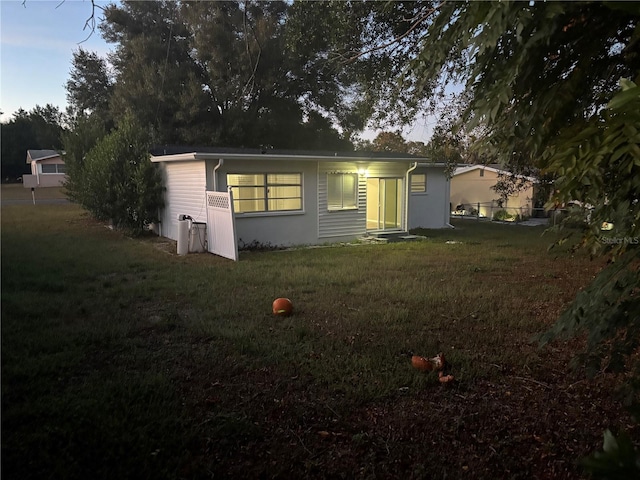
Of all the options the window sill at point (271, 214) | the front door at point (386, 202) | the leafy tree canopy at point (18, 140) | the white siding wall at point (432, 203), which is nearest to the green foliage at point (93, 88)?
the window sill at point (271, 214)

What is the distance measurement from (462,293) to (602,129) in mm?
5648

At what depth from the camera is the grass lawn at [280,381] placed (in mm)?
2824

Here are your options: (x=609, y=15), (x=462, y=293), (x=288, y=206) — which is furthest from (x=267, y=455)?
(x=288, y=206)

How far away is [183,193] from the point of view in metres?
12.8

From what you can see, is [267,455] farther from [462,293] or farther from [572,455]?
[462,293]

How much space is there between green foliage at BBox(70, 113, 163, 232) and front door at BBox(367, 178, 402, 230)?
6.84 metres

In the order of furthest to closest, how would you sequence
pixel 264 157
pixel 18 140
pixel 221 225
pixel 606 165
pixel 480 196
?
pixel 480 196 < pixel 264 157 < pixel 221 225 < pixel 606 165 < pixel 18 140

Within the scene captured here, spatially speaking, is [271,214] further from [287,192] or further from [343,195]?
[343,195]

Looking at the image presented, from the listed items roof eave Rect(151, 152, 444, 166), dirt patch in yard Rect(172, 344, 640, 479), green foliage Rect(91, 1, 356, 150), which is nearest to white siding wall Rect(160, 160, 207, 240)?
roof eave Rect(151, 152, 444, 166)

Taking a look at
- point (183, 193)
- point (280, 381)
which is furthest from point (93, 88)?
point (280, 381)

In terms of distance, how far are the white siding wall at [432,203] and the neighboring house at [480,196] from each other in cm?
548

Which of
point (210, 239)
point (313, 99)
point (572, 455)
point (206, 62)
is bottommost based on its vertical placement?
point (572, 455)

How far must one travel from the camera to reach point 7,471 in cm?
258

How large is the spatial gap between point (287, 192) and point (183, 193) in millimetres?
2913
